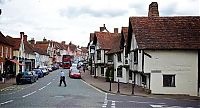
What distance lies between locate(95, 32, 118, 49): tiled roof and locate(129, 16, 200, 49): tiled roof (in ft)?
77.3

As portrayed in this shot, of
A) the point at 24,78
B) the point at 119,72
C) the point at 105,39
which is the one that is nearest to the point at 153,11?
the point at 119,72

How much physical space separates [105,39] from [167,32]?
27.9 meters

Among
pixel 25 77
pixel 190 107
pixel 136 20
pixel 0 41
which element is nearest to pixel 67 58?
pixel 0 41

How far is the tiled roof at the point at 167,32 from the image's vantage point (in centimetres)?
2931

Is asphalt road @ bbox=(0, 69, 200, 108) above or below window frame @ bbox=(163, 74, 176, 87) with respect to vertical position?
below

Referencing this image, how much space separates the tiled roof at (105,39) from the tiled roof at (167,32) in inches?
927

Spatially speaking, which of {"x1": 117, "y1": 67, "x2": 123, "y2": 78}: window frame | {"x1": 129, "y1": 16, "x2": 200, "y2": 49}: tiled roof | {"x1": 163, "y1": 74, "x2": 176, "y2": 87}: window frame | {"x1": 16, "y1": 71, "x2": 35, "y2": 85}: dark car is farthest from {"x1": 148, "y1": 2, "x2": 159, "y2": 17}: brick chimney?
{"x1": 16, "y1": 71, "x2": 35, "y2": 85}: dark car

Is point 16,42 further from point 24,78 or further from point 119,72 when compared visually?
point 119,72

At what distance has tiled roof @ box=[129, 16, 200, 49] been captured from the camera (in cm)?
2931

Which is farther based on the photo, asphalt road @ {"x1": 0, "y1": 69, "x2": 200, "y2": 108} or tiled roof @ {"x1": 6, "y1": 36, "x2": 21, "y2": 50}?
tiled roof @ {"x1": 6, "y1": 36, "x2": 21, "y2": 50}

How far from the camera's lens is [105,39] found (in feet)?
190

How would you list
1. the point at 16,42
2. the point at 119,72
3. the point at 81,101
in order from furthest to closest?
the point at 16,42
the point at 119,72
the point at 81,101

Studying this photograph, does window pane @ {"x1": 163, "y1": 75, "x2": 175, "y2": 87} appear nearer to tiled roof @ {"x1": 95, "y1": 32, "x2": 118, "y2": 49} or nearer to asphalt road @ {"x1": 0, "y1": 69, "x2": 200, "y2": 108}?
asphalt road @ {"x1": 0, "y1": 69, "x2": 200, "y2": 108}

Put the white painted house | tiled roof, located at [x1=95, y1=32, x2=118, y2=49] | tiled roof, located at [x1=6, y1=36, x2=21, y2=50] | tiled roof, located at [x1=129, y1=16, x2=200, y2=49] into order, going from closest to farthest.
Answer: the white painted house → tiled roof, located at [x1=129, y1=16, x2=200, y2=49] → tiled roof, located at [x1=95, y1=32, x2=118, y2=49] → tiled roof, located at [x1=6, y1=36, x2=21, y2=50]
